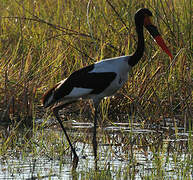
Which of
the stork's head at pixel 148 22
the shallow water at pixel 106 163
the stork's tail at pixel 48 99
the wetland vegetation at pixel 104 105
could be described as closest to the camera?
the shallow water at pixel 106 163

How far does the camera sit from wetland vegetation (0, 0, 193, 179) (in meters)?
5.09

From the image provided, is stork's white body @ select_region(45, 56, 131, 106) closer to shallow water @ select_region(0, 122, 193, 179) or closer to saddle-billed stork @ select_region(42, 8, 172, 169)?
saddle-billed stork @ select_region(42, 8, 172, 169)

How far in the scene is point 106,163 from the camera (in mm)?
5223

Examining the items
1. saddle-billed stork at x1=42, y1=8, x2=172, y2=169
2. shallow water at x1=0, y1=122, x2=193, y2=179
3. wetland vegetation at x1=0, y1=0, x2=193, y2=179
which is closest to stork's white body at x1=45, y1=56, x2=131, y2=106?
saddle-billed stork at x1=42, y1=8, x2=172, y2=169

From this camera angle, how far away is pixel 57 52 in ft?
25.1

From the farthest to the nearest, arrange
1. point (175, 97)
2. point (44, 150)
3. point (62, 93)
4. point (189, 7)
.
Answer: point (189, 7) < point (175, 97) < point (62, 93) < point (44, 150)

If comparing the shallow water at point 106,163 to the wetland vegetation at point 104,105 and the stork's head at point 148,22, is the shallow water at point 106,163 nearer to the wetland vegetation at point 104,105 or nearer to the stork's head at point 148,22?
the wetland vegetation at point 104,105

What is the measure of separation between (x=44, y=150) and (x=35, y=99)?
193 cm

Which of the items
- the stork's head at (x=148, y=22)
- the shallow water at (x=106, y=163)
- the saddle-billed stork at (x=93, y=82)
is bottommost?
the shallow water at (x=106, y=163)

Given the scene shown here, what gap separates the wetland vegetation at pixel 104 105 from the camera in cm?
509

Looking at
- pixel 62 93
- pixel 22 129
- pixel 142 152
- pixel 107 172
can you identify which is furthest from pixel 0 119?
pixel 107 172

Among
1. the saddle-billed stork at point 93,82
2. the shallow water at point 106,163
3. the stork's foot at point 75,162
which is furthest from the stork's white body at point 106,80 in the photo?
the stork's foot at point 75,162

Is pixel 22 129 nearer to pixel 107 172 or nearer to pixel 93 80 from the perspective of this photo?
pixel 93 80

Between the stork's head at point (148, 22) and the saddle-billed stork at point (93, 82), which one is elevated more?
the stork's head at point (148, 22)
